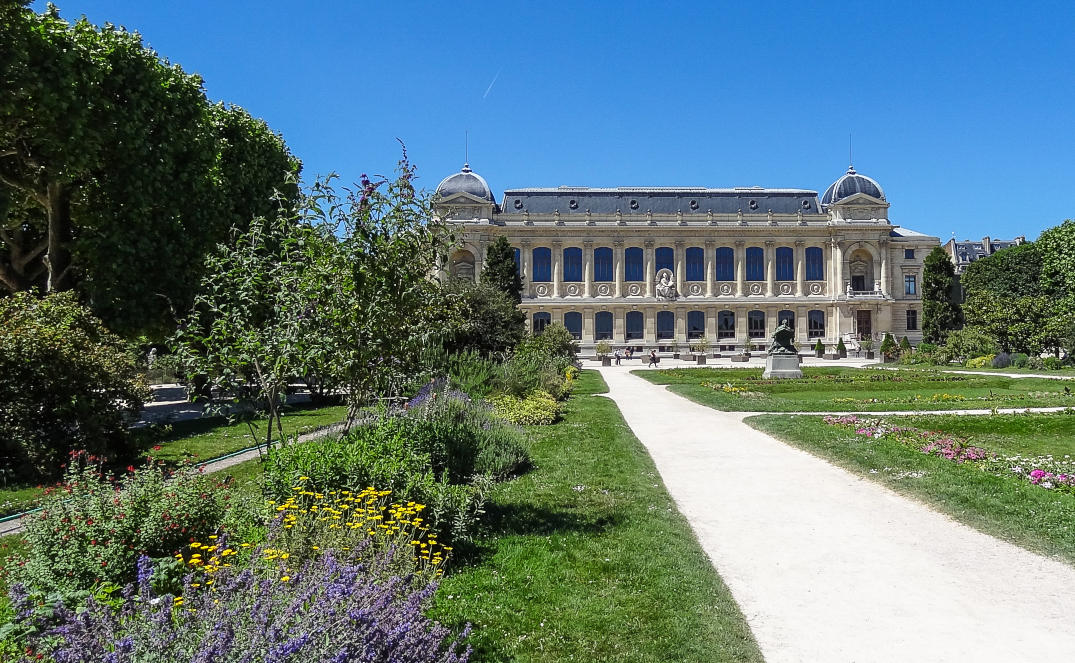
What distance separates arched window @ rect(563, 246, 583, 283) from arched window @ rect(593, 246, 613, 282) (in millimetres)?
1488

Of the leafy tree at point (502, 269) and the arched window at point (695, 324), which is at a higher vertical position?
the leafy tree at point (502, 269)

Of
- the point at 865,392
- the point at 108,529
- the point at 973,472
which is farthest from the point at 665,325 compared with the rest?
the point at 108,529

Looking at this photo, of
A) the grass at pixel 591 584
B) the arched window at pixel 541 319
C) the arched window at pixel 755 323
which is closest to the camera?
the grass at pixel 591 584

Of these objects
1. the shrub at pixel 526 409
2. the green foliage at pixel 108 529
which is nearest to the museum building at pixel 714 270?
the shrub at pixel 526 409

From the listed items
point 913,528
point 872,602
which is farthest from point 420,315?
point 913,528

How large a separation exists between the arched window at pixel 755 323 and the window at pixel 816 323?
Answer: 445 centimetres

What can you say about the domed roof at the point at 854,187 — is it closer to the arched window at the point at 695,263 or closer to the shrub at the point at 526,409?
the arched window at the point at 695,263

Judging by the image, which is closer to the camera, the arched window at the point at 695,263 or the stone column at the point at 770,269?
the stone column at the point at 770,269

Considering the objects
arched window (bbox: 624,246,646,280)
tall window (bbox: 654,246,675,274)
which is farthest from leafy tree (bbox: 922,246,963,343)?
arched window (bbox: 624,246,646,280)

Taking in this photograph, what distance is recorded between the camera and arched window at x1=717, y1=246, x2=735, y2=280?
6544 cm

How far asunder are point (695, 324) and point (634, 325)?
6035mm

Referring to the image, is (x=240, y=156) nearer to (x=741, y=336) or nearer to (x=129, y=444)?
(x=129, y=444)

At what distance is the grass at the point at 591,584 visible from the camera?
168 inches

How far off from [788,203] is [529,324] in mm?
29108
